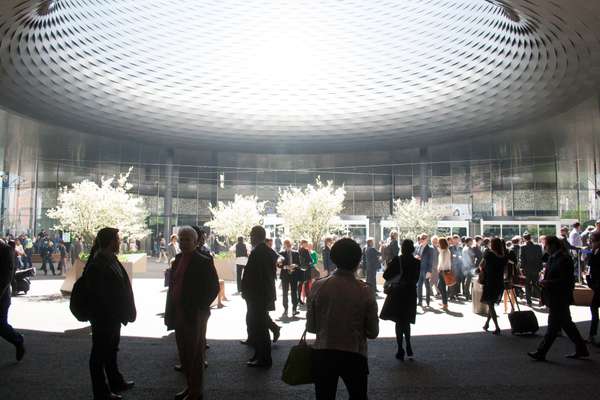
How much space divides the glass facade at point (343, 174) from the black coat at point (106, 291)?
3127cm

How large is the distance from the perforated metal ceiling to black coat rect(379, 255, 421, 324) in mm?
10033

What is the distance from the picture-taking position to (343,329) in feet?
11.0

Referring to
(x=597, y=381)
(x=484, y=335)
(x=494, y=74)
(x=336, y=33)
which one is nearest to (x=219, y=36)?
(x=336, y=33)

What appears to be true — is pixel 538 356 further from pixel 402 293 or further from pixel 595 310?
pixel 595 310

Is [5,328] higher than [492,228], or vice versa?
[492,228]

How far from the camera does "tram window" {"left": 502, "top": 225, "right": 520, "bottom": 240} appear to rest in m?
29.8

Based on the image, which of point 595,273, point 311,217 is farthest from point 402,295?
point 311,217

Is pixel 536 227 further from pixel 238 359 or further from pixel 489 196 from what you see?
pixel 238 359

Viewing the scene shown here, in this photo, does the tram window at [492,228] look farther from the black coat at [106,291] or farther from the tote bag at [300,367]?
the tote bag at [300,367]

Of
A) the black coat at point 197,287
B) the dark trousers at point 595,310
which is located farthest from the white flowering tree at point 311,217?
the black coat at point 197,287

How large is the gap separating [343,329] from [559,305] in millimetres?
4757

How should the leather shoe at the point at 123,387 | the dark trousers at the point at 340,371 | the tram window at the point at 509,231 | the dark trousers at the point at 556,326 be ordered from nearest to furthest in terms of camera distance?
the dark trousers at the point at 340,371, the leather shoe at the point at 123,387, the dark trousers at the point at 556,326, the tram window at the point at 509,231

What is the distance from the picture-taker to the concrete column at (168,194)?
128 ft

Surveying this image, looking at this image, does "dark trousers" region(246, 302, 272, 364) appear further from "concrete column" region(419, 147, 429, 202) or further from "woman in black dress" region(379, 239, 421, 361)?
"concrete column" region(419, 147, 429, 202)
